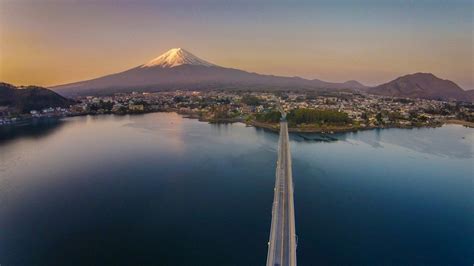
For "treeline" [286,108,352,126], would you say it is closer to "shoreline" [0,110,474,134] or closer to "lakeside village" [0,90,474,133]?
"lakeside village" [0,90,474,133]

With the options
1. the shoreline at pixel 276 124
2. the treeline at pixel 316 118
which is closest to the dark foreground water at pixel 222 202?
the shoreline at pixel 276 124

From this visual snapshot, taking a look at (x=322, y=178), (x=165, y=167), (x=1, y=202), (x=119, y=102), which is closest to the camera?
(x=1, y=202)

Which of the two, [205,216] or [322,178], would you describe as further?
[322,178]

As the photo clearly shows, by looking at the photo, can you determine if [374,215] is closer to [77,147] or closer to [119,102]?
[77,147]

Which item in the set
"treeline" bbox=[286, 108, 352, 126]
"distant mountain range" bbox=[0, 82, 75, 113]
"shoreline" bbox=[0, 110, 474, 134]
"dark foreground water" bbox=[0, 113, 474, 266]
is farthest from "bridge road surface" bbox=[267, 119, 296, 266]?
"distant mountain range" bbox=[0, 82, 75, 113]

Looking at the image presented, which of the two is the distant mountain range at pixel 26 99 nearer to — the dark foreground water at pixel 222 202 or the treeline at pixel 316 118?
the dark foreground water at pixel 222 202

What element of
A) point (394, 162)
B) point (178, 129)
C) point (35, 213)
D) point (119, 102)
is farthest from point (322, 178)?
point (119, 102)

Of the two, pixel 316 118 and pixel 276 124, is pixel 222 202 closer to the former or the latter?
pixel 276 124
